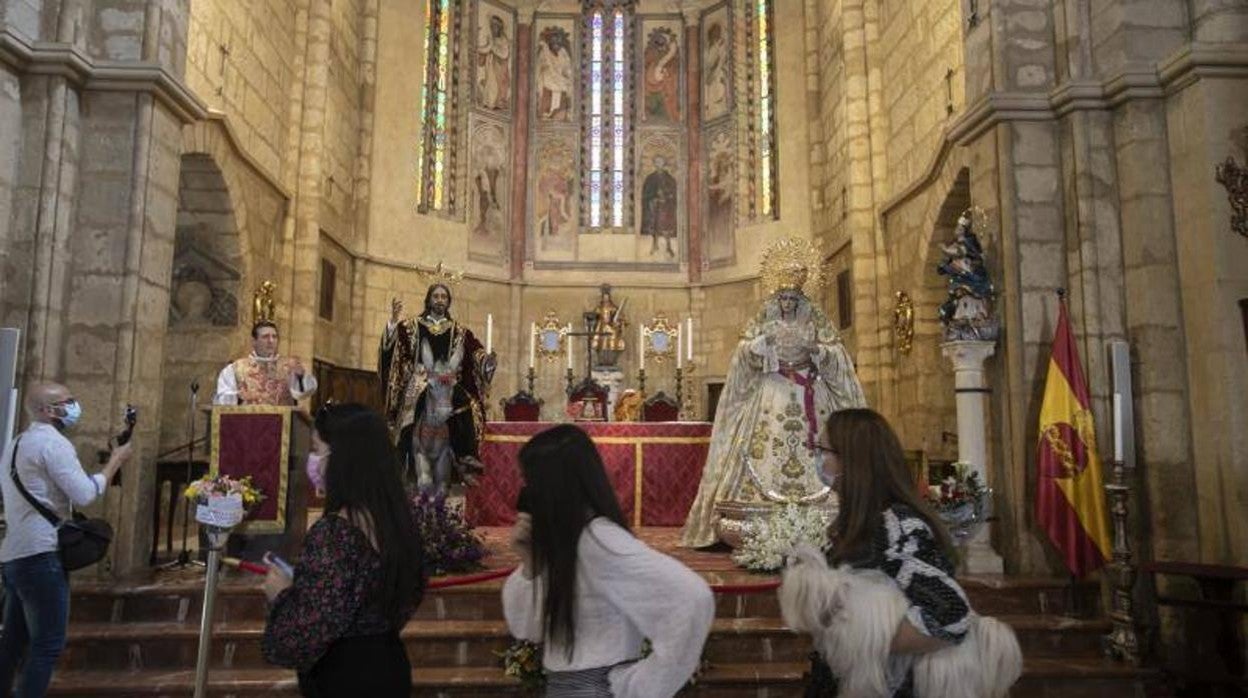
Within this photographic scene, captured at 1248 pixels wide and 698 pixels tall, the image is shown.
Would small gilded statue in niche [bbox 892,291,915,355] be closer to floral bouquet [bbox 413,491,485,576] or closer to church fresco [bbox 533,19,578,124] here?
floral bouquet [bbox 413,491,485,576]

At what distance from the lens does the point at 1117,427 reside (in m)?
5.55

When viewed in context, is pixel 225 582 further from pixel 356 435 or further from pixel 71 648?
pixel 356 435

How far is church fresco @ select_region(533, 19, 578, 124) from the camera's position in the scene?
1661cm

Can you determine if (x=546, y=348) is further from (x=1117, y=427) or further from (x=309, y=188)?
→ (x=1117, y=427)

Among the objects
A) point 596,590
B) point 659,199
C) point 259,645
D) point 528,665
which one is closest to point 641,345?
point 659,199

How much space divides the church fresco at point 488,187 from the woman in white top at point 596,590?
44.7 feet

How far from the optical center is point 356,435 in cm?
232

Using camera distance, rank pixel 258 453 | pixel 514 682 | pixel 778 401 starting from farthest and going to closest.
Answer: pixel 778 401 → pixel 258 453 → pixel 514 682

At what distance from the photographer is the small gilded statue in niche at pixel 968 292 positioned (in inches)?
254

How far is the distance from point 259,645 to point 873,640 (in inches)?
164

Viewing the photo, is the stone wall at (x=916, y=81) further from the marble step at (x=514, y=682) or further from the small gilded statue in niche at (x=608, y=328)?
the small gilded statue in niche at (x=608, y=328)

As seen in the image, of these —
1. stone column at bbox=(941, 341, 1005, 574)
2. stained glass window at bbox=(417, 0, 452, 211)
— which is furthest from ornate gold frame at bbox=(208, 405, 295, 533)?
stained glass window at bbox=(417, 0, 452, 211)

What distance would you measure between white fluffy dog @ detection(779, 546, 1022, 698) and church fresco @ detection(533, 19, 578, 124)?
1521 cm

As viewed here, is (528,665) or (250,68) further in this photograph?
(250,68)
